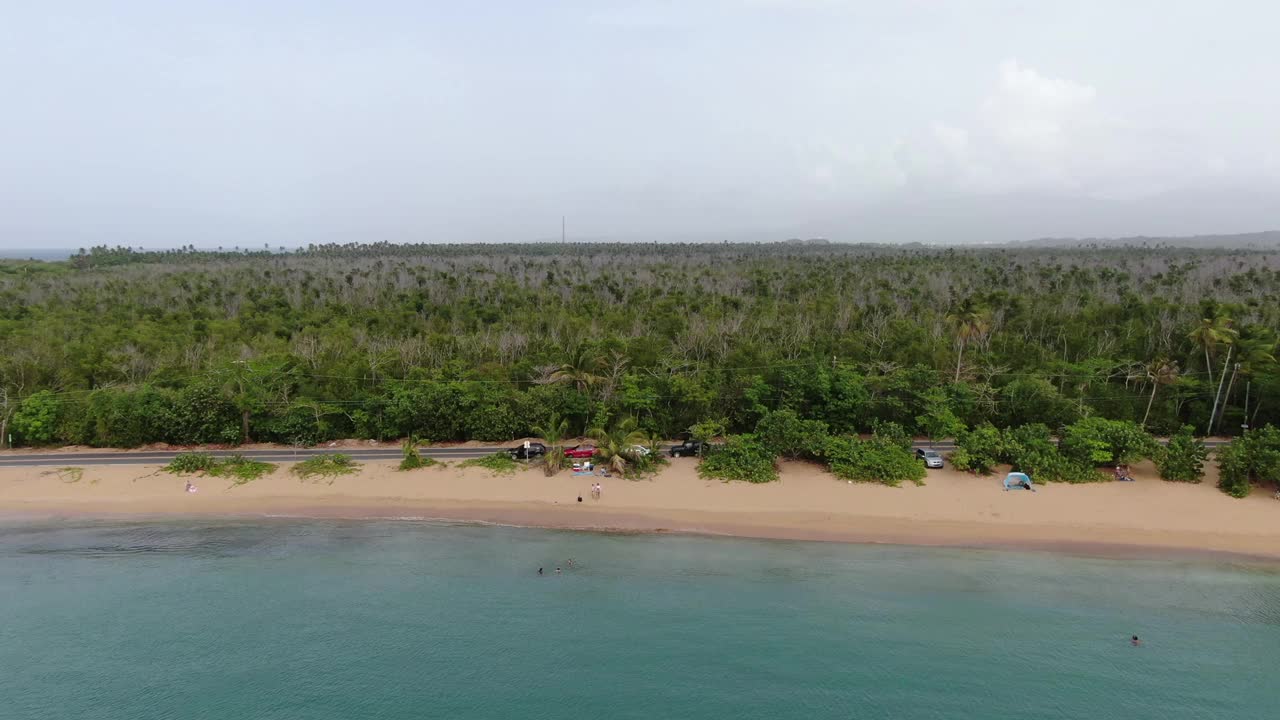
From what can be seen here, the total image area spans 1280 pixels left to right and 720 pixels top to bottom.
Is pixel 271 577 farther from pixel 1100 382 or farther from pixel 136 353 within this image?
pixel 1100 382

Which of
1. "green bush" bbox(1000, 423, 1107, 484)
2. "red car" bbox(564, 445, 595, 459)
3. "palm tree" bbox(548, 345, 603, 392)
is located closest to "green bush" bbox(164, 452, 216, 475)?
"palm tree" bbox(548, 345, 603, 392)

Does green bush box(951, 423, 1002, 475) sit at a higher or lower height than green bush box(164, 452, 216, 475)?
higher

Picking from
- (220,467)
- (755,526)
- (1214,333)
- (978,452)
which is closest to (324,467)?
(220,467)

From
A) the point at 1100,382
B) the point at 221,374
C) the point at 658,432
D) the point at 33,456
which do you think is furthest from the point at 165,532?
the point at 1100,382

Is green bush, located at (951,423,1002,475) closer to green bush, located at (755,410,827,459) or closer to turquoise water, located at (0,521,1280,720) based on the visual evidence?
turquoise water, located at (0,521,1280,720)

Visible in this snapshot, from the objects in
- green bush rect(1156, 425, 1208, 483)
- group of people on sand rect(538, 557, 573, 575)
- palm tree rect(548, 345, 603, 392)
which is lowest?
Answer: group of people on sand rect(538, 557, 573, 575)

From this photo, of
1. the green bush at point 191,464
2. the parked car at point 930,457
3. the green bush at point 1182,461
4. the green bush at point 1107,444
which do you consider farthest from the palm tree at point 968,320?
the green bush at point 191,464

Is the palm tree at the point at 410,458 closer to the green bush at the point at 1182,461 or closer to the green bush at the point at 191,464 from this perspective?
the green bush at the point at 191,464
